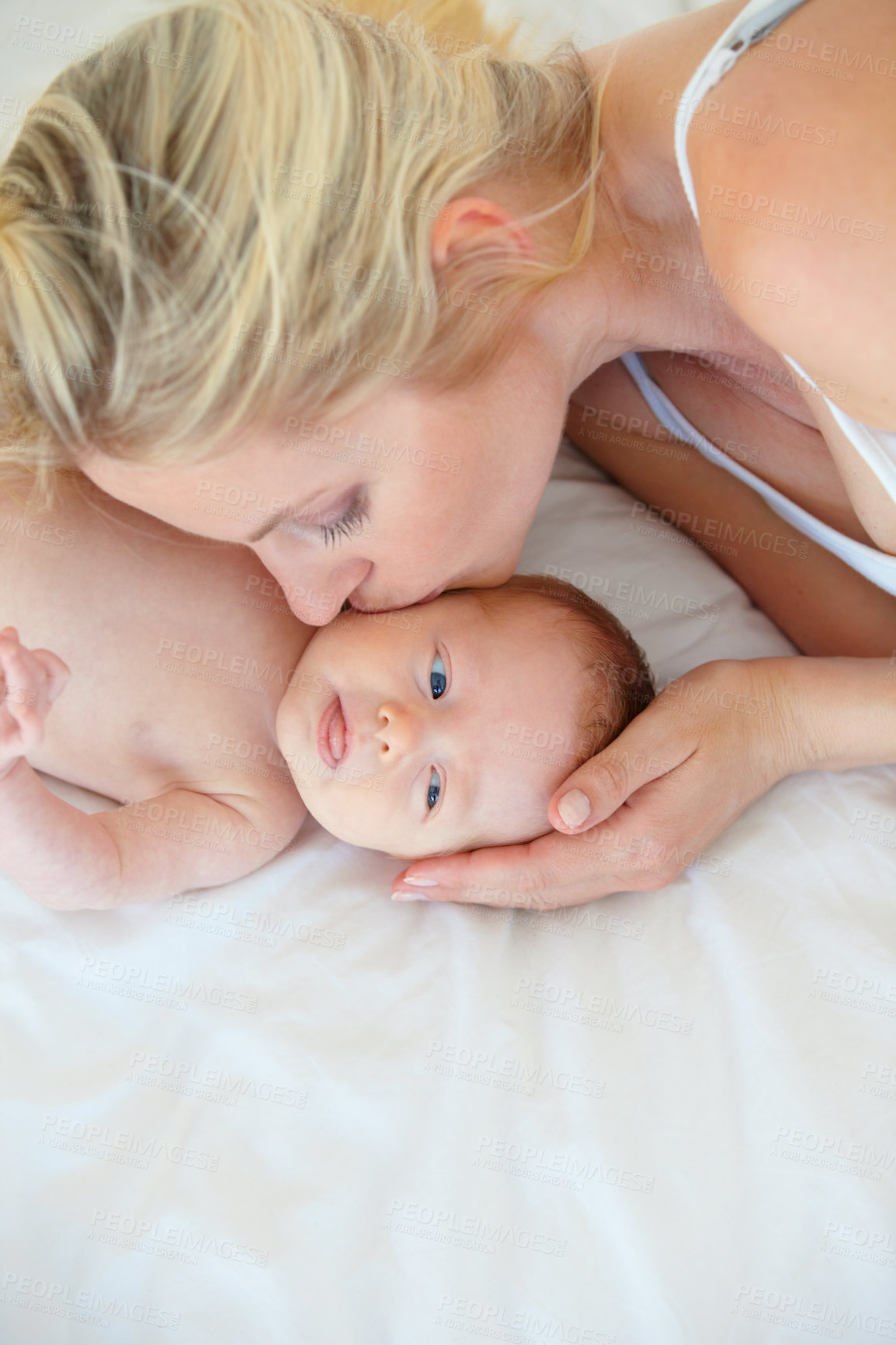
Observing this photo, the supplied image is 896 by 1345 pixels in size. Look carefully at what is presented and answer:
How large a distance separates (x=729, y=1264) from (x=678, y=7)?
8.09 feet

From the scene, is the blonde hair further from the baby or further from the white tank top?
the baby

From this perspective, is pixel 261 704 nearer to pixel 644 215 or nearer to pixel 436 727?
pixel 436 727

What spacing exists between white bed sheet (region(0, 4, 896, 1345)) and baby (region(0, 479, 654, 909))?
12 cm

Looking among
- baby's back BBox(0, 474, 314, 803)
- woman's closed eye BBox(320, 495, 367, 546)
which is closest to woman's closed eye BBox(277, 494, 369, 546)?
woman's closed eye BBox(320, 495, 367, 546)

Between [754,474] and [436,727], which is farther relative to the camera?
[754,474]

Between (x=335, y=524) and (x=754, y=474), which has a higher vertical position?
(x=335, y=524)

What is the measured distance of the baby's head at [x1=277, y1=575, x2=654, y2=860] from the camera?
1567 millimetres

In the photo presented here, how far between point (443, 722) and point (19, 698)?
61cm

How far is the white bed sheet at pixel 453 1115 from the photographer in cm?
131

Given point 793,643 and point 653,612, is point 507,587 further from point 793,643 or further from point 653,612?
point 793,643

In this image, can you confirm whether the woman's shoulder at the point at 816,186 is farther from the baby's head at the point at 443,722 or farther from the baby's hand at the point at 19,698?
the baby's hand at the point at 19,698

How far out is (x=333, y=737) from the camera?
159 cm

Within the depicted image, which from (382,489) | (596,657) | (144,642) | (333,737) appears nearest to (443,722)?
(333,737)

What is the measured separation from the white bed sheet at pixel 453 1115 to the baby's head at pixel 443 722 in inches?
6.4
